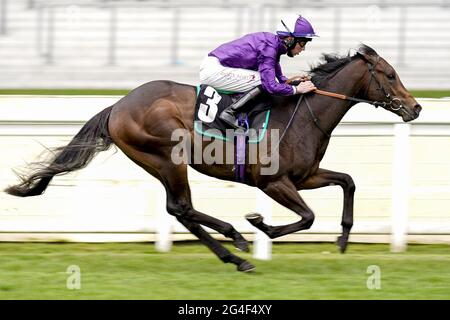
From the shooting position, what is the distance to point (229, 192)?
724cm

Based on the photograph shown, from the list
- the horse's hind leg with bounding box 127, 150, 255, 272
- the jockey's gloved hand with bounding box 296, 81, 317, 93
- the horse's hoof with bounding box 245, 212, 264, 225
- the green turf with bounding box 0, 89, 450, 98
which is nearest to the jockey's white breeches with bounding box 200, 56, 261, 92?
the jockey's gloved hand with bounding box 296, 81, 317, 93

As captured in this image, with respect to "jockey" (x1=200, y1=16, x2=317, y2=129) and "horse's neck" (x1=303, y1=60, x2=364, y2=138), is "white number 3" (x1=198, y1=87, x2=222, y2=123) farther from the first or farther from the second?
"horse's neck" (x1=303, y1=60, x2=364, y2=138)

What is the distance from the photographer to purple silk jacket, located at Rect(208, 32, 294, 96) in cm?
591

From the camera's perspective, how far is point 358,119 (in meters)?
7.31

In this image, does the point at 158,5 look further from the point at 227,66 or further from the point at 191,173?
the point at 227,66

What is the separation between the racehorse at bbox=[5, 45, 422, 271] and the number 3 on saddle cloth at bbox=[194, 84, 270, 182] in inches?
2.0

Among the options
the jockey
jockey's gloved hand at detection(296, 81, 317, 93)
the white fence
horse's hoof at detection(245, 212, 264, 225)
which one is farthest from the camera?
the white fence

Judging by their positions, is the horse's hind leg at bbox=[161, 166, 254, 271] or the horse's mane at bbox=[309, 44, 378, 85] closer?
the horse's hind leg at bbox=[161, 166, 254, 271]

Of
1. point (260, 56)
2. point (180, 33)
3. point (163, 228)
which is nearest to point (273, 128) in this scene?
point (260, 56)

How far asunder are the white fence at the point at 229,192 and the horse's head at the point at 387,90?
1.07 meters

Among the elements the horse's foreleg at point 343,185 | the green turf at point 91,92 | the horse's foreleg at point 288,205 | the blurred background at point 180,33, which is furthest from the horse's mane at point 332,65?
the blurred background at point 180,33

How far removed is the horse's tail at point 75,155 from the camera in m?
6.24

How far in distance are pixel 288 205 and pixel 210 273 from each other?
666mm

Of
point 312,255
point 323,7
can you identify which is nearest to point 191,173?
→ point 312,255
